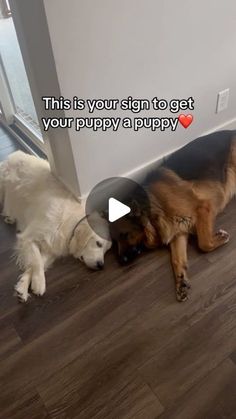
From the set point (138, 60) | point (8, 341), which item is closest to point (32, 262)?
point (8, 341)

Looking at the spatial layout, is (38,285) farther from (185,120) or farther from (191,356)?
(185,120)

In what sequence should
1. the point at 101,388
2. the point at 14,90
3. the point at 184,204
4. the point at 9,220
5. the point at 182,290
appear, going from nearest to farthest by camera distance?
the point at 101,388 → the point at 182,290 → the point at 184,204 → the point at 9,220 → the point at 14,90

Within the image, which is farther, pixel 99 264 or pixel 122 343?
pixel 99 264

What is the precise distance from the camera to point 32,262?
172 centimetres

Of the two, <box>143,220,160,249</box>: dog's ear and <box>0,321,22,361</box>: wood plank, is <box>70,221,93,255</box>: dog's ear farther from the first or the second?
<box>0,321,22,361</box>: wood plank

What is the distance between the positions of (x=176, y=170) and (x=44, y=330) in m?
1.04

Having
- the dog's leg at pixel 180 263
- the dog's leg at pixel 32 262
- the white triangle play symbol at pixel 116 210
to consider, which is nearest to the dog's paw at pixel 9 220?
the dog's leg at pixel 32 262

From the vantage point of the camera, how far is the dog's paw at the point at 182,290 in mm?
1567

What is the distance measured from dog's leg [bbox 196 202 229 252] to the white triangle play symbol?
1.20 ft

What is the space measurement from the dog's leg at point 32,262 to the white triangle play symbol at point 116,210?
405 millimetres

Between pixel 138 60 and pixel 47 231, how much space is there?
0.91 meters

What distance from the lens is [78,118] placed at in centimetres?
161

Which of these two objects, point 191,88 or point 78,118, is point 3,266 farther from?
point 191,88

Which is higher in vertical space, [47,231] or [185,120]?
[185,120]
